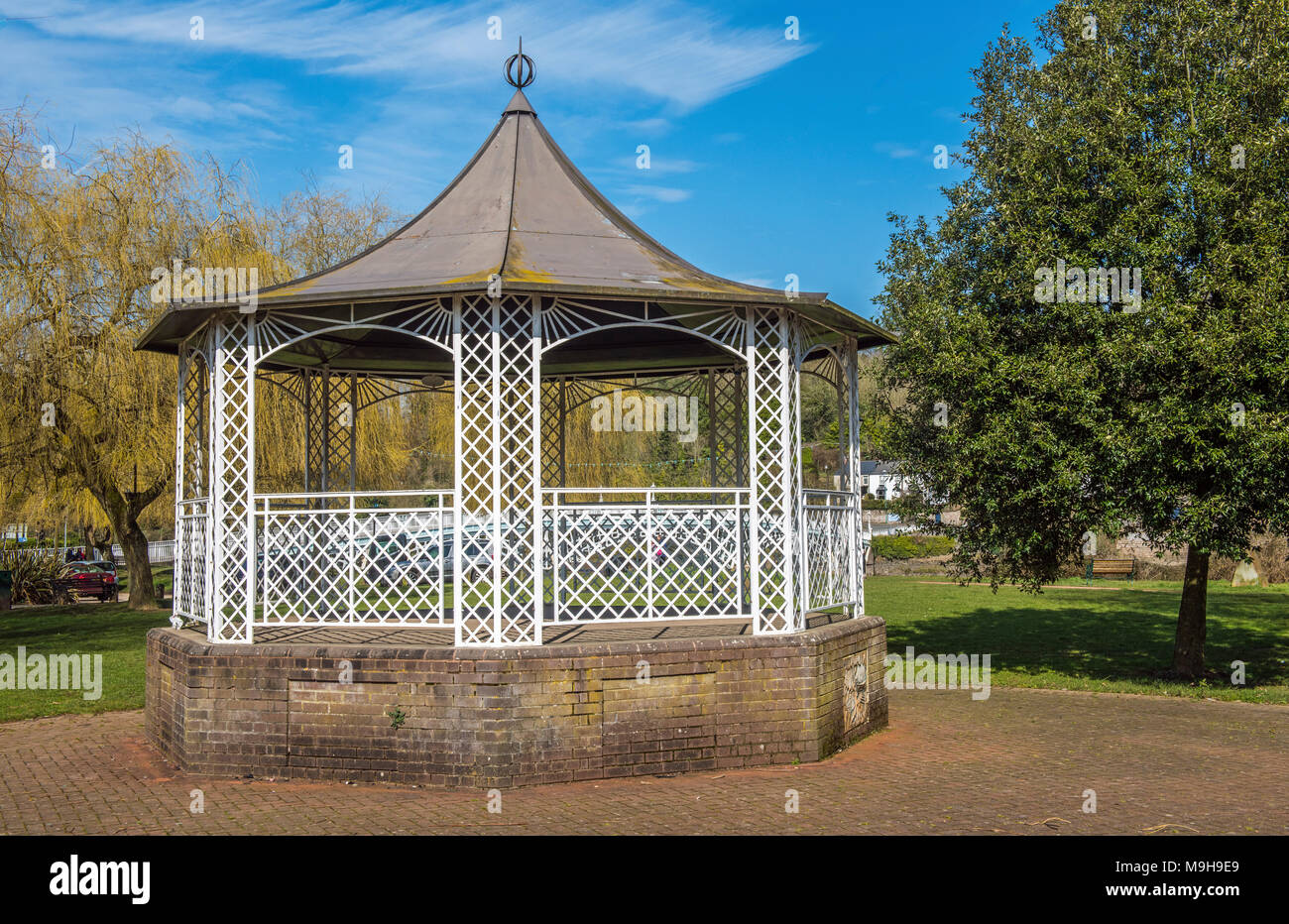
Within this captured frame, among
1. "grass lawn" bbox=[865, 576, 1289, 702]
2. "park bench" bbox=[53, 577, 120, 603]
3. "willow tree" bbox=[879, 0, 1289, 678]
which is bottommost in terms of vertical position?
"grass lawn" bbox=[865, 576, 1289, 702]

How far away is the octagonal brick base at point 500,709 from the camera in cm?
863

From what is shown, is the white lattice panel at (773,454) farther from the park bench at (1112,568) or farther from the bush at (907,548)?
the bush at (907,548)

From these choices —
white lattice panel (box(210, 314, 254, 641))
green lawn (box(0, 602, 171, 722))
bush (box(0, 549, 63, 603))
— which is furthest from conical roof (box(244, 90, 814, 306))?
bush (box(0, 549, 63, 603))

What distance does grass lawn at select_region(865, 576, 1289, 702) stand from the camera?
15.0 meters

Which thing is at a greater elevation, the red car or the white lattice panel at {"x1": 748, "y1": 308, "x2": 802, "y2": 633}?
the white lattice panel at {"x1": 748, "y1": 308, "x2": 802, "y2": 633}

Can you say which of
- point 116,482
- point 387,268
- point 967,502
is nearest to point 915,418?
point 967,502

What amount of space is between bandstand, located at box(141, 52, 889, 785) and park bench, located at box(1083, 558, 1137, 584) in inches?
1059

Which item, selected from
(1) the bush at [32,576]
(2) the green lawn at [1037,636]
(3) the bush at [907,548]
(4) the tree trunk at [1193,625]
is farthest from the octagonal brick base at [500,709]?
(3) the bush at [907,548]

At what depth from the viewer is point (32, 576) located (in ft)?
99.5

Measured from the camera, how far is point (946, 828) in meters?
7.39

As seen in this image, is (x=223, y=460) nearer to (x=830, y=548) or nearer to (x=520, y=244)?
(x=520, y=244)

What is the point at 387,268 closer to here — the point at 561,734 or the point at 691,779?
the point at 561,734

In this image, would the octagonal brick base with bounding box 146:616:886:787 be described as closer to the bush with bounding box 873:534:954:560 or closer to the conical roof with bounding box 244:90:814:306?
the conical roof with bounding box 244:90:814:306

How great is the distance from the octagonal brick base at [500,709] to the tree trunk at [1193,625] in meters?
7.52
